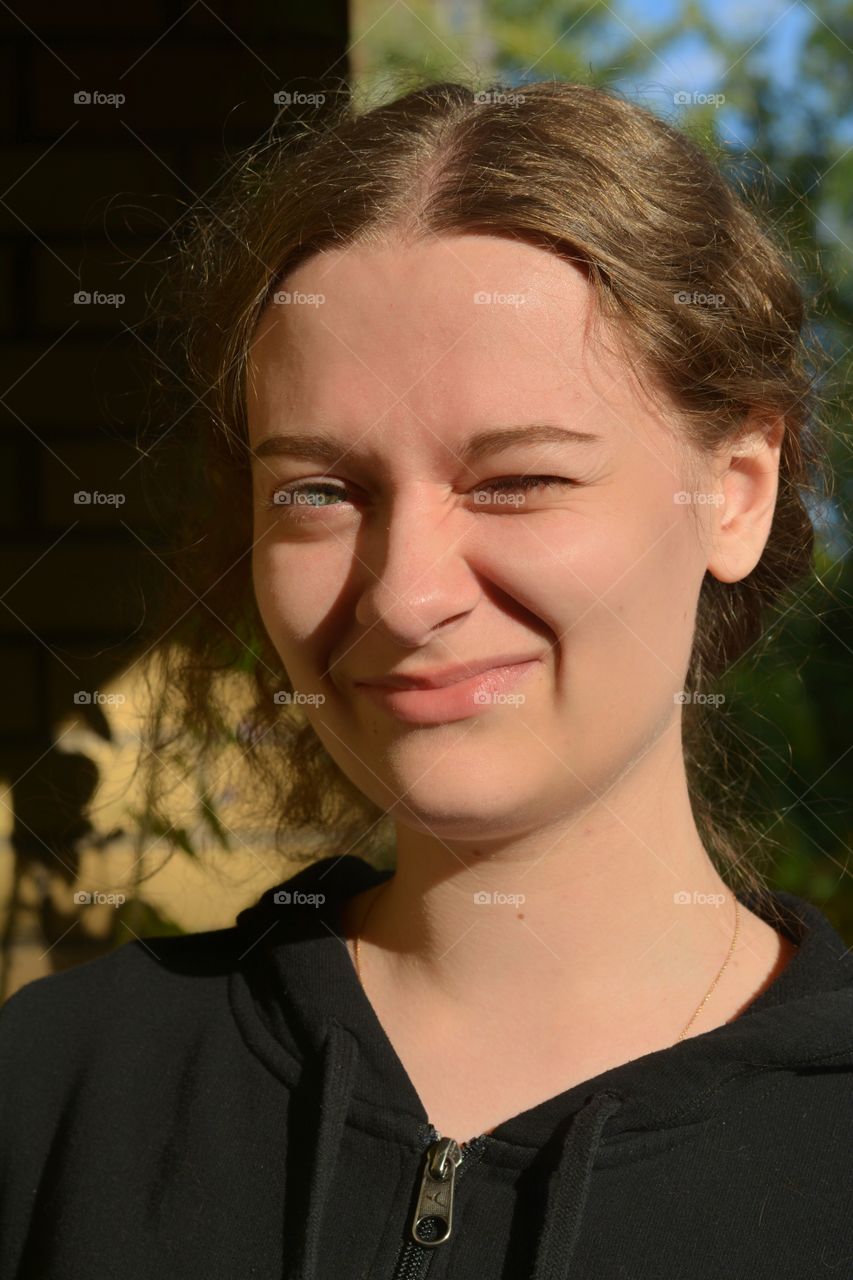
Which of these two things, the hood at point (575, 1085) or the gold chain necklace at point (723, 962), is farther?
the gold chain necklace at point (723, 962)

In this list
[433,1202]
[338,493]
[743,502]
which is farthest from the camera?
[743,502]

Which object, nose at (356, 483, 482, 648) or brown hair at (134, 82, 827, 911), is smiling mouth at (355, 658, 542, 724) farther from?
brown hair at (134, 82, 827, 911)

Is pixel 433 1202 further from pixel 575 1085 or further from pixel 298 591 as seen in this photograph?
pixel 298 591

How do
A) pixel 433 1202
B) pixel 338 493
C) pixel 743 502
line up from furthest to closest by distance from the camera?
pixel 743 502 < pixel 338 493 < pixel 433 1202

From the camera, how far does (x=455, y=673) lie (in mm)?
1382

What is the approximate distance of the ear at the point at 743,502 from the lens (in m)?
1.54

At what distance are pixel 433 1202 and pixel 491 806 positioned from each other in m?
0.40

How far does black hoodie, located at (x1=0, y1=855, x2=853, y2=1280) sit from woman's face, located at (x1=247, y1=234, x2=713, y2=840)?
0.29 m

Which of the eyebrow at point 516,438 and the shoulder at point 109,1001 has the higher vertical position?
the eyebrow at point 516,438

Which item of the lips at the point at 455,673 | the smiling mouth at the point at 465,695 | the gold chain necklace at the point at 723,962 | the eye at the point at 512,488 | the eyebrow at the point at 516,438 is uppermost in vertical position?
the eyebrow at the point at 516,438

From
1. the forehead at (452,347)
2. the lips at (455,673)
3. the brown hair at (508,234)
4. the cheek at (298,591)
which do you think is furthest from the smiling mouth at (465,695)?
the brown hair at (508,234)

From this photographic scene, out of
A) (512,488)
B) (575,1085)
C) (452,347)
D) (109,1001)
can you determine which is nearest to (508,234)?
(452,347)

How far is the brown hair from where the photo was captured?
1.46 m

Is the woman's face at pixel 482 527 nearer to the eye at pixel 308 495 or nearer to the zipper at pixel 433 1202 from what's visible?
the eye at pixel 308 495
